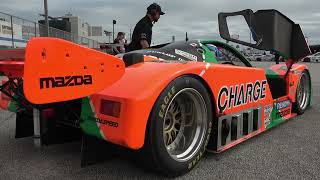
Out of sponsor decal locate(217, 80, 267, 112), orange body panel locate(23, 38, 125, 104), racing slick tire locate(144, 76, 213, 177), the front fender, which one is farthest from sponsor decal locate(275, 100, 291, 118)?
orange body panel locate(23, 38, 125, 104)

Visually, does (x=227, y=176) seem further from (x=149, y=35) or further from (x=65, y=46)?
(x=149, y=35)

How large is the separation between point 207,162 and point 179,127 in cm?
41

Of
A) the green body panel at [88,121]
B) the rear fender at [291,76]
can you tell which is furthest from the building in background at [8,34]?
the green body panel at [88,121]

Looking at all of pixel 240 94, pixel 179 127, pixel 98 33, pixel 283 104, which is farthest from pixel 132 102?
pixel 98 33

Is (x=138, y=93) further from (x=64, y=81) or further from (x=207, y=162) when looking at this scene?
(x=207, y=162)

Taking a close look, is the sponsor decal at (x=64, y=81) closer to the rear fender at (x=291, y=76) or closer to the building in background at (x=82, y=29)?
the rear fender at (x=291, y=76)

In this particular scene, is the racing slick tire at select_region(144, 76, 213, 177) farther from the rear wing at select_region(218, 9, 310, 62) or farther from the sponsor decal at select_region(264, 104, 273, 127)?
the rear wing at select_region(218, 9, 310, 62)

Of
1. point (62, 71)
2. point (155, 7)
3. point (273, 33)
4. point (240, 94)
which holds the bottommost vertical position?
point (240, 94)

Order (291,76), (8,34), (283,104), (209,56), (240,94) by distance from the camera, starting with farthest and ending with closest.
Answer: (8,34) → (291,76) → (283,104) → (209,56) → (240,94)

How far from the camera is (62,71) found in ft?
6.95

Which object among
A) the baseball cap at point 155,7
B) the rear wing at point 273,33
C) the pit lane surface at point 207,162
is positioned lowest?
the pit lane surface at point 207,162

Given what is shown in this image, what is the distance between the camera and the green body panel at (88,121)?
2531mm

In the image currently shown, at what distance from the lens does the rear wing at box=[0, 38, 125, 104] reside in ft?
6.56

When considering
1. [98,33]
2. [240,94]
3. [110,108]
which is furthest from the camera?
[98,33]
